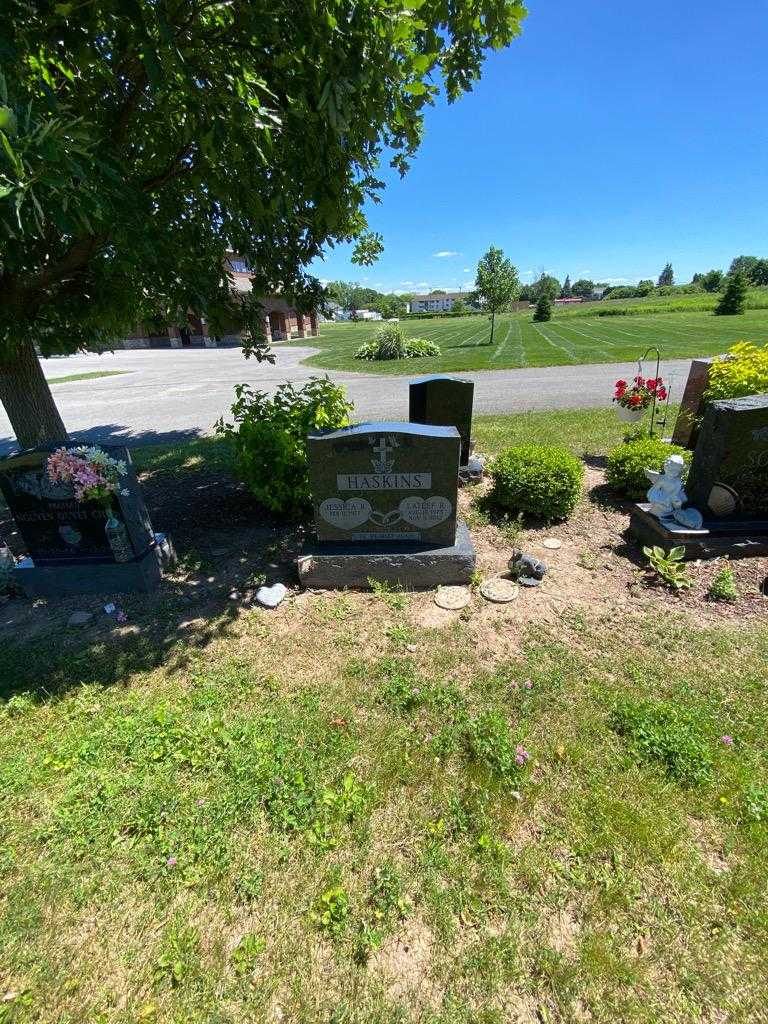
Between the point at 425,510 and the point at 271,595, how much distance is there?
167cm

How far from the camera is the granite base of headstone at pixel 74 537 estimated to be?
167 inches

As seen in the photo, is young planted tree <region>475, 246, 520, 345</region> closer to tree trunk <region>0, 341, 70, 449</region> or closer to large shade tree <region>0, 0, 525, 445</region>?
large shade tree <region>0, 0, 525, 445</region>

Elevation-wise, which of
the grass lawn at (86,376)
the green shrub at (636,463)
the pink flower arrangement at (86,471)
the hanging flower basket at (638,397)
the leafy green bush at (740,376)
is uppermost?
the leafy green bush at (740,376)

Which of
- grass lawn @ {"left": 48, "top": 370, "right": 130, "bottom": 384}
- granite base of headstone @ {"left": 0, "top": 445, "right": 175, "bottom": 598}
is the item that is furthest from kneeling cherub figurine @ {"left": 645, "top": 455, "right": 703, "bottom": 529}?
grass lawn @ {"left": 48, "top": 370, "right": 130, "bottom": 384}

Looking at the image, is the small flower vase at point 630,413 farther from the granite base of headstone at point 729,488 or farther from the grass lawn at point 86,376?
the grass lawn at point 86,376

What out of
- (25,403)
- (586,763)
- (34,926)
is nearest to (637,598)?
(586,763)

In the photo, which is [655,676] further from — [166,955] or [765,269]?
[765,269]

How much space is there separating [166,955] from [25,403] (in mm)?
5881

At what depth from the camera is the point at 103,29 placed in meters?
3.01

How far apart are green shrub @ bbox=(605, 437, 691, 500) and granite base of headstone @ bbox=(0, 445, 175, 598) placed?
5.73m

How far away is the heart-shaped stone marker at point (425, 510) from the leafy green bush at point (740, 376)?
12.6 ft

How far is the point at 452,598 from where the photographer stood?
4168 mm

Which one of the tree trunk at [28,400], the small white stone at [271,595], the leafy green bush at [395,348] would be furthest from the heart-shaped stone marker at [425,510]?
the leafy green bush at [395,348]

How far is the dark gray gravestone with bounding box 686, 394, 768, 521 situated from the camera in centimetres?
429
